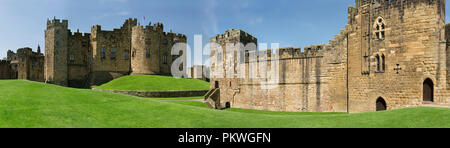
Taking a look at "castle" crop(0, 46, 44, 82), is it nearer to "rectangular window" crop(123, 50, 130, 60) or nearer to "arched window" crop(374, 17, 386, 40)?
"rectangular window" crop(123, 50, 130, 60)

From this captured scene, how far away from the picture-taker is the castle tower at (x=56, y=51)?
46.1 m

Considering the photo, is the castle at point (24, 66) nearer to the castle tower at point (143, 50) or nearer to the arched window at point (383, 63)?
the castle tower at point (143, 50)

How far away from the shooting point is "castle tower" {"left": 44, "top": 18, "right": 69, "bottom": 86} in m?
46.1

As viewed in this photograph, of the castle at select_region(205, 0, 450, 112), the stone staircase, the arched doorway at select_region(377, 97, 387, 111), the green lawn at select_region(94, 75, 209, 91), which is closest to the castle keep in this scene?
the green lawn at select_region(94, 75, 209, 91)

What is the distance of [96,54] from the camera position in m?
48.4

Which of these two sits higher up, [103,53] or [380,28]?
[103,53]

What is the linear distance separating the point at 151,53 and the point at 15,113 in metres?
42.2

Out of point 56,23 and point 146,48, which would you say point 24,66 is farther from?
point 146,48

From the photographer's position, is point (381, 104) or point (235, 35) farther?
point (235, 35)

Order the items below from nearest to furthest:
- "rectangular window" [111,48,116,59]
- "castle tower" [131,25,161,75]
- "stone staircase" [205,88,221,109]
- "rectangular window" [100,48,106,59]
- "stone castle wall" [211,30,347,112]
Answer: "stone castle wall" [211,30,347,112], "stone staircase" [205,88,221,109], "rectangular window" [100,48,106,59], "castle tower" [131,25,161,75], "rectangular window" [111,48,116,59]

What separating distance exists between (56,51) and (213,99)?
3804cm

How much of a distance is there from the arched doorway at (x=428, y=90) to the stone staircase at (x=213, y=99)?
19.7 meters

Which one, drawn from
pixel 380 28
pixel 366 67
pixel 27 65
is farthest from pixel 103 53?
pixel 380 28
